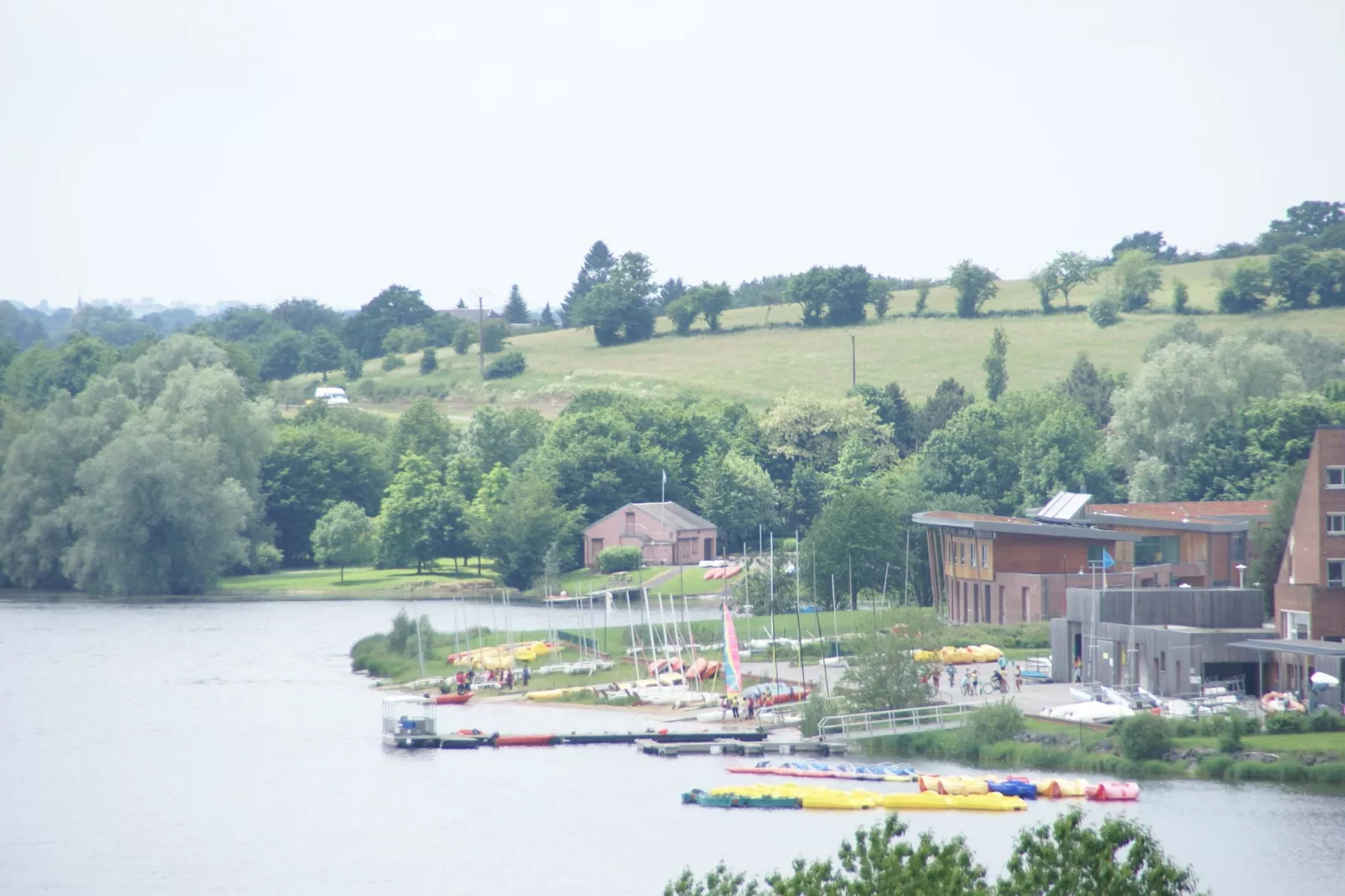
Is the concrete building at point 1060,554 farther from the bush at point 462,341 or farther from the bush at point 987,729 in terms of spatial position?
the bush at point 462,341

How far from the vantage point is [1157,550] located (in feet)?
307

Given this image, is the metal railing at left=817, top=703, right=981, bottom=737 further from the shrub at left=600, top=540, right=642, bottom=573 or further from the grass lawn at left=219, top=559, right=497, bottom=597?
the shrub at left=600, top=540, right=642, bottom=573

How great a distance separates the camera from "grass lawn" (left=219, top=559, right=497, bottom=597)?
4624 inches

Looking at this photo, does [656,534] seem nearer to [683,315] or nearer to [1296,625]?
[1296,625]

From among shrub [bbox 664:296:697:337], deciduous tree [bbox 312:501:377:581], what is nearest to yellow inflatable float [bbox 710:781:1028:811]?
deciduous tree [bbox 312:501:377:581]

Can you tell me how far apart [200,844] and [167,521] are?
62093 mm

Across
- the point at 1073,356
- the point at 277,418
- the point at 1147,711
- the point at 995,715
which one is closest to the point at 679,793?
the point at 995,715

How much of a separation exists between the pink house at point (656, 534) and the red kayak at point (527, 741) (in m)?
56.7

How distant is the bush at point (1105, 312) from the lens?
17112 cm

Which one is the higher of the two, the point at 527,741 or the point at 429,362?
the point at 429,362

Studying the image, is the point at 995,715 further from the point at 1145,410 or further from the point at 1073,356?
the point at 1073,356

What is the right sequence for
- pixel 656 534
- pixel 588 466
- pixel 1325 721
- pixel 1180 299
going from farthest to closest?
pixel 1180 299
pixel 588 466
pixel 656 534
pixel 1325 721

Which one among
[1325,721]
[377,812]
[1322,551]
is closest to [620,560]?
[1322,551]

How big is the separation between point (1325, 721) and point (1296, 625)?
820 centimetres
